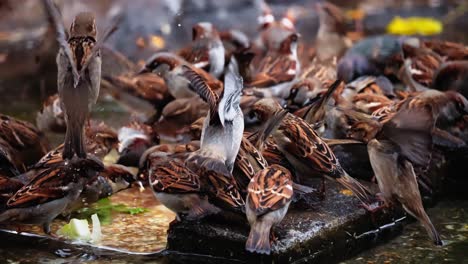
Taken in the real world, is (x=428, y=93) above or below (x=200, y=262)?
above

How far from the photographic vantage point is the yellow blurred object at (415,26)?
43.9ft

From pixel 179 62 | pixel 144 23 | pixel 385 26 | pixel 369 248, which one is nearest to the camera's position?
pixel 369 248

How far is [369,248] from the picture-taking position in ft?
17.6

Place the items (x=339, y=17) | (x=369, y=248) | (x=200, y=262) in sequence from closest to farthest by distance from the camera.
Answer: (x=200, y=262)
(x=369, y=248)
(x=339, y=17)

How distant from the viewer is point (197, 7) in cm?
1466

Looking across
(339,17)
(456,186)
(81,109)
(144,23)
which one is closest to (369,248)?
(456,186)

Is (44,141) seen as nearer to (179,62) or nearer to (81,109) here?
(81,109)

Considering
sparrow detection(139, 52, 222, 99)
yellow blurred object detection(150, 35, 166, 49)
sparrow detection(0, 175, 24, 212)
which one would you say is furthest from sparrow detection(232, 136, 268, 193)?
yellow blurred object detection(150, 35, 166, 49)

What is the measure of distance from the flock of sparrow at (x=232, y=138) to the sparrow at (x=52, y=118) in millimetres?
14

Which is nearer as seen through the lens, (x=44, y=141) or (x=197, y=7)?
(x=44, y=141)

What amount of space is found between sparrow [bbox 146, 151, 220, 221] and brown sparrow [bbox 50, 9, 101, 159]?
588 mm

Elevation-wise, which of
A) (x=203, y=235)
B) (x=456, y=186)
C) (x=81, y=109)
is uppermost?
(x=81, y=109)

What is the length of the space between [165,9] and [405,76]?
6243 mm

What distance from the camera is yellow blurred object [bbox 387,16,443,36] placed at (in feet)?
43.9
